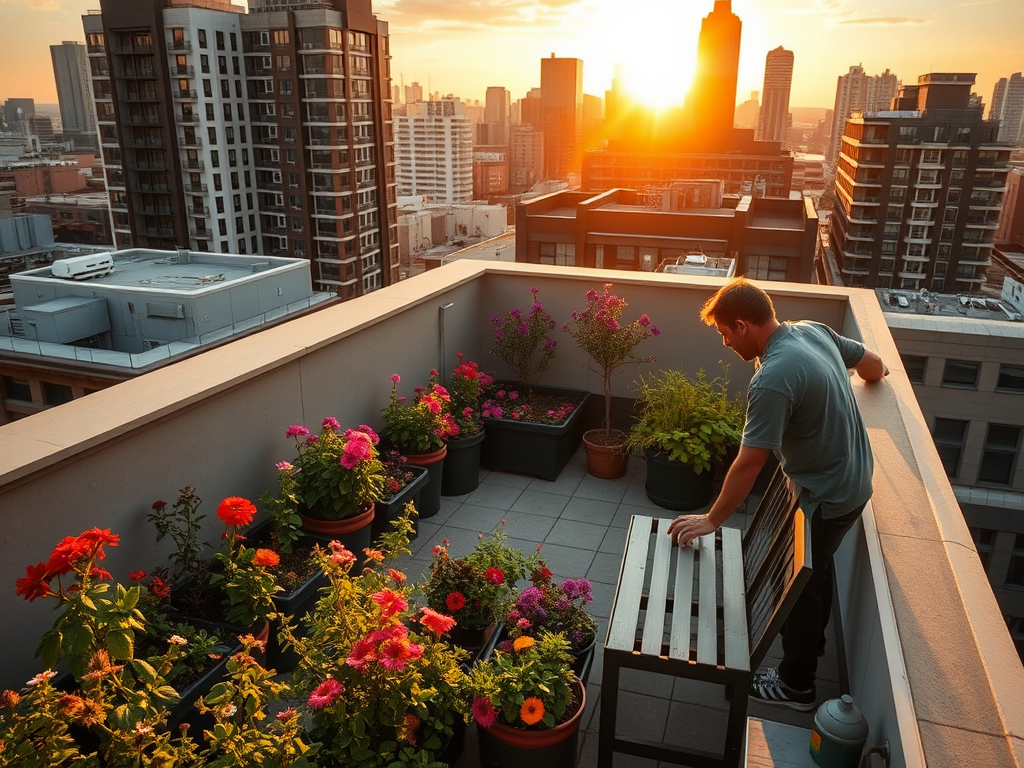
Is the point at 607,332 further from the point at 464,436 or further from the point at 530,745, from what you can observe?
the point at 530,745

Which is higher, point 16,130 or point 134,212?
point 16,130

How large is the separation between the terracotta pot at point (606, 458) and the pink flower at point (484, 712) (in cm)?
289

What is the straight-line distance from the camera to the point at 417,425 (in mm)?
4535

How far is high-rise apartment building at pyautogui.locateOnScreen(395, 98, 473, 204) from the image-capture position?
4769 inches

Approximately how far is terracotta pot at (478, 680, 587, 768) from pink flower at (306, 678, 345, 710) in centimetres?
63

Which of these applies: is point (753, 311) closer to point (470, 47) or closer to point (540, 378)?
point (540, 378)

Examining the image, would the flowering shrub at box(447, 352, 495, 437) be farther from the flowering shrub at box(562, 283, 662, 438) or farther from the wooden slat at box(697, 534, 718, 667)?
the wooden slat at box(697, 534, 718, 667)

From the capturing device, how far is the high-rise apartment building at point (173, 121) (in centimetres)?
4544

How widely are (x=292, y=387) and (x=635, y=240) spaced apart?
3021 centimetres

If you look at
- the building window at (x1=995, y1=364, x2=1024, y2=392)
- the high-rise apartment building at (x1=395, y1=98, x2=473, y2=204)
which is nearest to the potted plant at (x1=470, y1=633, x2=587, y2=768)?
the building window at (x1=995, y1=364, x2=1024, y2=392)

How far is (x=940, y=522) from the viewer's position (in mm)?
2459

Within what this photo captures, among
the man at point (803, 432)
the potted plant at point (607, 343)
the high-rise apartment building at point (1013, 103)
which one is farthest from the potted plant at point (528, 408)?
the high-rise apartment building at point (1013, 103)

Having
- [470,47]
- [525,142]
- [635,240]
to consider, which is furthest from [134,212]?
[525,142]

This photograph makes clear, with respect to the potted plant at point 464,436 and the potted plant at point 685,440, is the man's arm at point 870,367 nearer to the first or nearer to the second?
the potted plant at point 685,440
